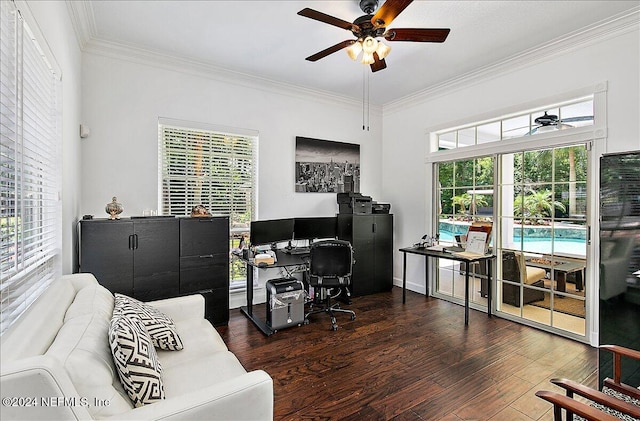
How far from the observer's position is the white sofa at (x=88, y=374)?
35.2 inches

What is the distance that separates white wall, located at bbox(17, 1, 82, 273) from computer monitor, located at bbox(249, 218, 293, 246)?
1753mm

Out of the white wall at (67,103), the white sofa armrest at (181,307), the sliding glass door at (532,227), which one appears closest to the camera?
the white wall at (67,103)

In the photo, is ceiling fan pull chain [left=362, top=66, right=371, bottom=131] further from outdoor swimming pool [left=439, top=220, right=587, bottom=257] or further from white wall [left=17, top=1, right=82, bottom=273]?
white wall [left=17, top=1, right=82, bottom=273]

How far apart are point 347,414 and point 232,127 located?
3391 mm

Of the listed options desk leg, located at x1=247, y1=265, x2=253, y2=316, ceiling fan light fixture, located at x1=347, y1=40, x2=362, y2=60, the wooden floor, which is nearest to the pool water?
the wooden floor

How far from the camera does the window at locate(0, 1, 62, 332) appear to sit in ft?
4.21

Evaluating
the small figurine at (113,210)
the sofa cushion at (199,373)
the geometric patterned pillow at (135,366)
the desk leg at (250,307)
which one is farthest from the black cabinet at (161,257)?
the geometric patterned pillow at (135,366)

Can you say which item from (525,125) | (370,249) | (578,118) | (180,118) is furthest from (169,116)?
(578,118)

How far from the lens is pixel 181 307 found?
2387 millimetres

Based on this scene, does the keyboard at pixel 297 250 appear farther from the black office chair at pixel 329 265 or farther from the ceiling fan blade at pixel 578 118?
the ceiling fan blade at pixel 578 118

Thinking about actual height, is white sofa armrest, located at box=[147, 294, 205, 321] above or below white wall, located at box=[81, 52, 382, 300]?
below

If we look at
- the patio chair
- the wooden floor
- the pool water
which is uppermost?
→ the pool water

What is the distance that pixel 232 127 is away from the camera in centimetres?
399

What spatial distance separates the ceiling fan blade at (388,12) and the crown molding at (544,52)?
2.10 m
